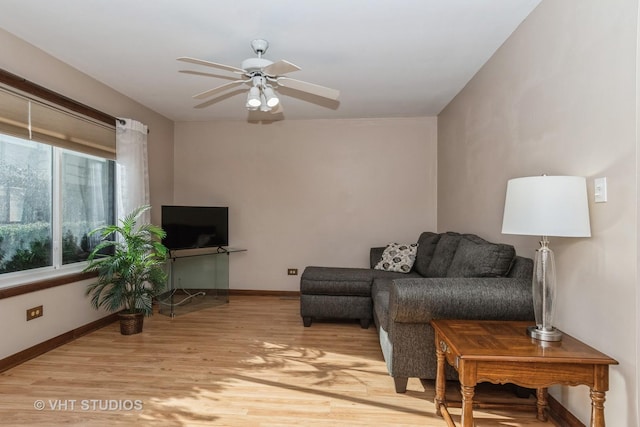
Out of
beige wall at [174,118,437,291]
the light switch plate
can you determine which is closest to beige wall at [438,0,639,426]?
the light switch plate

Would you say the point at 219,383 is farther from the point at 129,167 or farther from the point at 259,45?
the point at 129,167

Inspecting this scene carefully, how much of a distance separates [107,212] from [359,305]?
2955 millimetres

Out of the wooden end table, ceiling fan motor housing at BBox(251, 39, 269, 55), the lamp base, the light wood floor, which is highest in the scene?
ceiling fan motor housing at BBox(251, 39, 269, 55)

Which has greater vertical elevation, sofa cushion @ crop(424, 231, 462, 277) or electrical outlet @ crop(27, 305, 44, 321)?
sofa cushion @ crop(424, 231, 462, 277)

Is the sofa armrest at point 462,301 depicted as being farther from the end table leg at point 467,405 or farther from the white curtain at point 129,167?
the white curtain at point 129,167

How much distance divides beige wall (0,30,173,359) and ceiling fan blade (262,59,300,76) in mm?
1999

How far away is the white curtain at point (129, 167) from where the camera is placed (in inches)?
157

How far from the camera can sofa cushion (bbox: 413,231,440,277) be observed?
397cm

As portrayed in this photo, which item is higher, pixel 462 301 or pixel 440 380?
pixel 462 301

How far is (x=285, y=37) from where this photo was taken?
2.83 meters

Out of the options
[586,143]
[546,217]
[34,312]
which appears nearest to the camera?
[546,217]

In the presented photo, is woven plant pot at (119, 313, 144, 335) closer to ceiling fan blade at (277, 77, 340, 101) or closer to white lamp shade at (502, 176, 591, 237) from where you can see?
ceiling fan blade at (277, 77, 340, 101)

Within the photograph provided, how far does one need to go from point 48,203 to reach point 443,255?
3700 millimetres

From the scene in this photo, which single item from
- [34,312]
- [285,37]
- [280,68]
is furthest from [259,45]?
[34,312]
